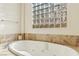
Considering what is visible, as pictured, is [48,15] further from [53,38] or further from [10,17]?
[10,17]

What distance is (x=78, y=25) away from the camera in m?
1.33

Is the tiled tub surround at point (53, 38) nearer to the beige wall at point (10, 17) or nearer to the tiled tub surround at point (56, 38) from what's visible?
the tiled tub surround at point (56, 38)

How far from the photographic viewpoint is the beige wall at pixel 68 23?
4.32 ft

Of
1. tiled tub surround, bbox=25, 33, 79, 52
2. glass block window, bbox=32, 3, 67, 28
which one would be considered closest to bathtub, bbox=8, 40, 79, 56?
tiled tub surround, bbox=25, 33, 79, 52

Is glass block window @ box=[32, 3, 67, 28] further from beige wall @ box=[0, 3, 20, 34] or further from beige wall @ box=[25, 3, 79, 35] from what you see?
beige wall @ box=[0, 3, 20, 34]

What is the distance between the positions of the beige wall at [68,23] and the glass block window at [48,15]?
0.04 metres

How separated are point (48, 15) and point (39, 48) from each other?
0.31m

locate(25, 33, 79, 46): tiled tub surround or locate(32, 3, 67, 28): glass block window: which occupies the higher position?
locate(32, 3, 67, 28): glass block window

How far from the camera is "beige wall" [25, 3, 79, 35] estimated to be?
4.32ft

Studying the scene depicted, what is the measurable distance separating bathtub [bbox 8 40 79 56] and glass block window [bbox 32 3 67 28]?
17 cm

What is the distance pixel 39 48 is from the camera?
1353 millimetres

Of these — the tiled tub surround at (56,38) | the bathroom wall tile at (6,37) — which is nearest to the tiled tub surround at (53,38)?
the tiled tub surround at (56,38)

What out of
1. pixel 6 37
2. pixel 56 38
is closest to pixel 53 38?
pixel 56 38

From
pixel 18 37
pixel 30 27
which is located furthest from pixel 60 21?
pixel 18 37
